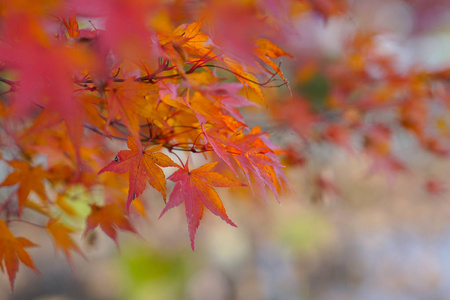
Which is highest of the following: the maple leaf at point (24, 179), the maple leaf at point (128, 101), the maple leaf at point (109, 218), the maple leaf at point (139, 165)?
the maple leaf at point (128, 101)

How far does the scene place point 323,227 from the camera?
3.04m

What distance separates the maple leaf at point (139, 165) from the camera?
56cm

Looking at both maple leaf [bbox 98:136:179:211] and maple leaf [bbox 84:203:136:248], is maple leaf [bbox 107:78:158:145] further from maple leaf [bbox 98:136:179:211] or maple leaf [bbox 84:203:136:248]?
maple leaf [bbox 84:203:136:248]

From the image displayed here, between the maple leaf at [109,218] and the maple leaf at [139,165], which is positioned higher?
the maple leaf at [139,165]

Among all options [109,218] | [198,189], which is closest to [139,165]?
[198,189]

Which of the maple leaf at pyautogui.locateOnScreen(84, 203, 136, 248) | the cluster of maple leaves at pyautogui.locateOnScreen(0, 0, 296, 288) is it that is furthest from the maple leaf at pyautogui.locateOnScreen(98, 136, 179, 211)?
the maple leaf at pyautogui.locateOnScreen(84, 203, 136, 248)

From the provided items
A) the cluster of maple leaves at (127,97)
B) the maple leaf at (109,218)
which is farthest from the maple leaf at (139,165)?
the maple leaf at (109,218)

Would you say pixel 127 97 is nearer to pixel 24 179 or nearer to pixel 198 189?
pixel 198 189

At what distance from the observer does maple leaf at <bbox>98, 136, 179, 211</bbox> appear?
0.56 metres

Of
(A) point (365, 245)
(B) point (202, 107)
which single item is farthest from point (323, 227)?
(B) point (202, 107)

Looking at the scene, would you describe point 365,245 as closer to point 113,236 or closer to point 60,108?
point 113,236

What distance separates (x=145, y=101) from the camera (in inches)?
19.5

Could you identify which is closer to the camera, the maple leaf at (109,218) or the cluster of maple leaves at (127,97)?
the cluster of maple leaves at (127,97)

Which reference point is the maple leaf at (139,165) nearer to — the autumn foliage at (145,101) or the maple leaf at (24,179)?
the autumn foliage at (145,101)
